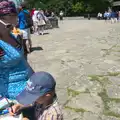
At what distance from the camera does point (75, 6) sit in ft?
190

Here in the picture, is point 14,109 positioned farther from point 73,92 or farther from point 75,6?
point 75,6

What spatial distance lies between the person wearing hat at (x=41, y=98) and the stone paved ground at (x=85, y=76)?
2742 mm

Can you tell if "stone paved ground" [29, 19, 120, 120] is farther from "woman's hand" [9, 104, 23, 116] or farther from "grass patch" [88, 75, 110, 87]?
"woman's hand" [9, 104, 23, 116]

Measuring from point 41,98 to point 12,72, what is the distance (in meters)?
0.58

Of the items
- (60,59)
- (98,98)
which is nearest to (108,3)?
(60,59)

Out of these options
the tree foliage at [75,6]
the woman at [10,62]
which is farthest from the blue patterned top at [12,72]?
the tree foliage at [75,6]

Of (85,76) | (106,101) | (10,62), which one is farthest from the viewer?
(85,76)

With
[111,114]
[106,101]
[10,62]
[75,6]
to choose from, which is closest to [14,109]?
[10,62]

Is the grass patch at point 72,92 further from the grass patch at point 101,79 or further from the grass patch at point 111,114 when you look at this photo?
the grass patch at point 111,114

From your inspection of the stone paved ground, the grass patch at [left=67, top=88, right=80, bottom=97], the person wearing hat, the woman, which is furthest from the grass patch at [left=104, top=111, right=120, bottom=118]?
the person wearing hat

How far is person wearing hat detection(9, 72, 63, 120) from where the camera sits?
2.49 metres

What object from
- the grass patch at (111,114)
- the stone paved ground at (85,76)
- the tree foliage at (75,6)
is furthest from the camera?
the tree foliage at (75,6)

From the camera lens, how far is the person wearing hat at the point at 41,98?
249cm

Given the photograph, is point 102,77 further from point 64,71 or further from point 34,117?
point 34,117
